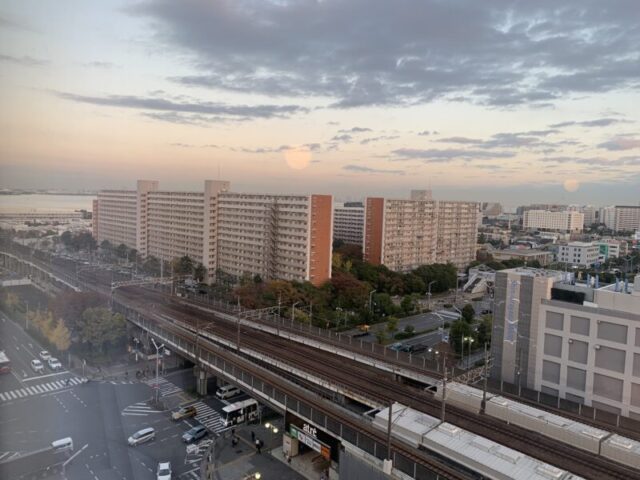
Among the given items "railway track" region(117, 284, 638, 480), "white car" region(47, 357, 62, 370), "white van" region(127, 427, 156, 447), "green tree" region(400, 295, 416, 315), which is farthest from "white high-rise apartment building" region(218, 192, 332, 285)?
"white van" region(127, 427, 156, 447)

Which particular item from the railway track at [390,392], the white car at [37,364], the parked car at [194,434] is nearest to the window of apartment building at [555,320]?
the railway track at [390,392]

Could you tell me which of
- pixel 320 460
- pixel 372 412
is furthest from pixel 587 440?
pixel 320 460

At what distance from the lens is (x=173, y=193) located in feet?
48.2

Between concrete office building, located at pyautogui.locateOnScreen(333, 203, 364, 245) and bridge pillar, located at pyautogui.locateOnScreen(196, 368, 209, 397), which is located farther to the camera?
concrete office building, located at pyautogui.locateOnScreen(333, 203, 364, 245)

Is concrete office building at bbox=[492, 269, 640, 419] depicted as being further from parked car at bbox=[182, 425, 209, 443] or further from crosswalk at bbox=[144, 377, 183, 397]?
crosswalk at bbox=[144, 377, 183, 397]

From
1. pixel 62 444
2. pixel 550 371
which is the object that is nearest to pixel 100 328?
pixel 62 444

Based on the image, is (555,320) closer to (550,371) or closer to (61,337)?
(550,371)

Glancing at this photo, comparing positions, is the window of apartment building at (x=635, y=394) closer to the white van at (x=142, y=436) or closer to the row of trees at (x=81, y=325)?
the white van at (x=142, y=436)

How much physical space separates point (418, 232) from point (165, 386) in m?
12.2

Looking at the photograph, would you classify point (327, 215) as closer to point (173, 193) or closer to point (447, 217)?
point (173, 193)

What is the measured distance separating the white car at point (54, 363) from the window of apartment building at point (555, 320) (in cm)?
552

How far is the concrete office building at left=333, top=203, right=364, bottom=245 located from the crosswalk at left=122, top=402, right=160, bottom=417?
48.2 ft

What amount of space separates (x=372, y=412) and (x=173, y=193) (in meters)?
11.6

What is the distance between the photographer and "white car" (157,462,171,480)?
4.15 m
